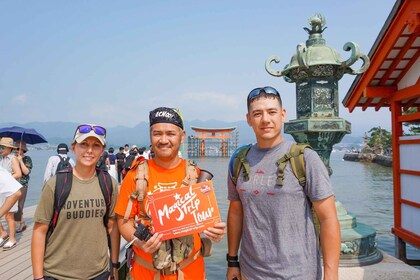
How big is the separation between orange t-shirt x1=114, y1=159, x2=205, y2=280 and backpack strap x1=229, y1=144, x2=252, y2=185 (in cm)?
39

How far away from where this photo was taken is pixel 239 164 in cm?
254

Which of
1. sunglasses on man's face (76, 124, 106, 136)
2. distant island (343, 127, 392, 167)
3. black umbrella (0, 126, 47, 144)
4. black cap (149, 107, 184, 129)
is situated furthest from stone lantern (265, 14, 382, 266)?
distant island (343, 127, 392, 167)

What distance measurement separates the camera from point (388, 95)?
716 cm

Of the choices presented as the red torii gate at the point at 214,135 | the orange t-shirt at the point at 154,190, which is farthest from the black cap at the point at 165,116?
the red torii gate at the point at 214,135

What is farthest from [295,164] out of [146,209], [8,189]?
[8,189]

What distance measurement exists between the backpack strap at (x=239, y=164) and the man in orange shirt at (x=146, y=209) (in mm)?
366

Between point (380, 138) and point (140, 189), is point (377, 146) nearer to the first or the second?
point (380, 138)

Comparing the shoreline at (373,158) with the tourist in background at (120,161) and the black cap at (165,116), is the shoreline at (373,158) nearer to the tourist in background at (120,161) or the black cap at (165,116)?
the tourist in background at (120,161)

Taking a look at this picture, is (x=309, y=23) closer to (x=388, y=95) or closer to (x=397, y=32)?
(x=397, y=32)

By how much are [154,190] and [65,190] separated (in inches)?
26.9

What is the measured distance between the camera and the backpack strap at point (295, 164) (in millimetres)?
2289

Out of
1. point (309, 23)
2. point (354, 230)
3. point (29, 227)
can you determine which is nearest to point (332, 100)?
point (309, 23)

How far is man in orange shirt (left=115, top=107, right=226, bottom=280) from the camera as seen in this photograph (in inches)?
96.8

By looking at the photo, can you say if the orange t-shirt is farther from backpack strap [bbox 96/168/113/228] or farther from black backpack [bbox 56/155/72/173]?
black backpack [bbox 56/155/72/173]
